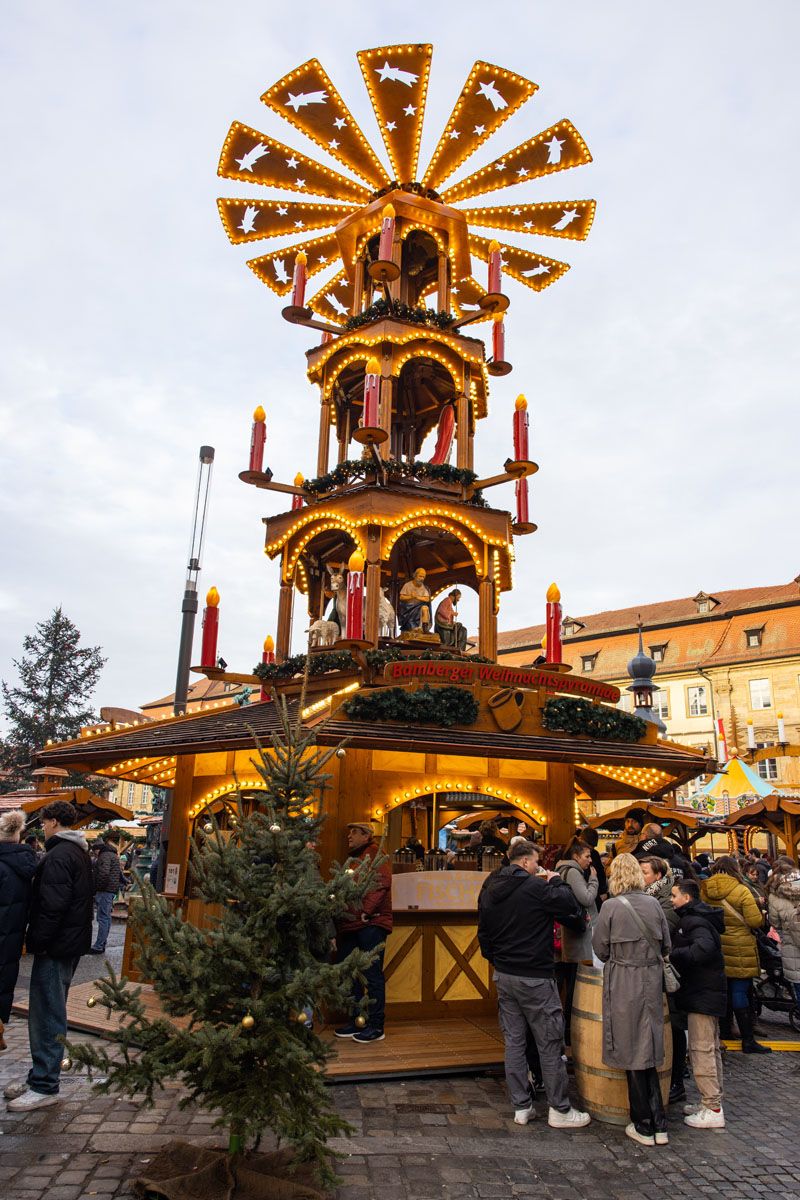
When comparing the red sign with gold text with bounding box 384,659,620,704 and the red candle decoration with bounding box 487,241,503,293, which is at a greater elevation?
the red candle decoration with bounding box 487,241,503,293

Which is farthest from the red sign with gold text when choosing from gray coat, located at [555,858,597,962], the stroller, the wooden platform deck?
the wooden platform deck

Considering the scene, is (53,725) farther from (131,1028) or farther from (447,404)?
(131,1028)

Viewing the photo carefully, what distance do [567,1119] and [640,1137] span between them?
55 cm

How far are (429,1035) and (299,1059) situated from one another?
474cm

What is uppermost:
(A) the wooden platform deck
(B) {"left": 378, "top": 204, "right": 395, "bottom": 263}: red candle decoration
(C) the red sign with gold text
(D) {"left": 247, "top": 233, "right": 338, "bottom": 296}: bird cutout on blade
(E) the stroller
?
(D) {"left": 247, "top": 233, "right": 338, "bottom": 296}: bird cutout on blade

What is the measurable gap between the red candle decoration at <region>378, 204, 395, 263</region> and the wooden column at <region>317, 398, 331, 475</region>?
280 cm

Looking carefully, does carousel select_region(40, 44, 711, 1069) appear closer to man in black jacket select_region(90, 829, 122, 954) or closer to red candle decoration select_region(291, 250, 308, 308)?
red candle decoration select_region(291, 250, 308, 308)

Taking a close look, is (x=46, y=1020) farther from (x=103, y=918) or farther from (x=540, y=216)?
(x=540, y=216)

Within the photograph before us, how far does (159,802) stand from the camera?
1168 inches

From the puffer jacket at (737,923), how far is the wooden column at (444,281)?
11075 mm

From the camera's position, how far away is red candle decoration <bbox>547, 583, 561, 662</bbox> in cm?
1250

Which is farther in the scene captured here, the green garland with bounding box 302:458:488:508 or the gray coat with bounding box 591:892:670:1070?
the green garland with bounding box 302:458:488:508

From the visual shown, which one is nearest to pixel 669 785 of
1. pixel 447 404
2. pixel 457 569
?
pixel 457 569

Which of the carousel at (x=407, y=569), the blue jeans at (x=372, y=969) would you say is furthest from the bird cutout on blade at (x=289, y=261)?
the blue jeans at (x=372, y=969)
